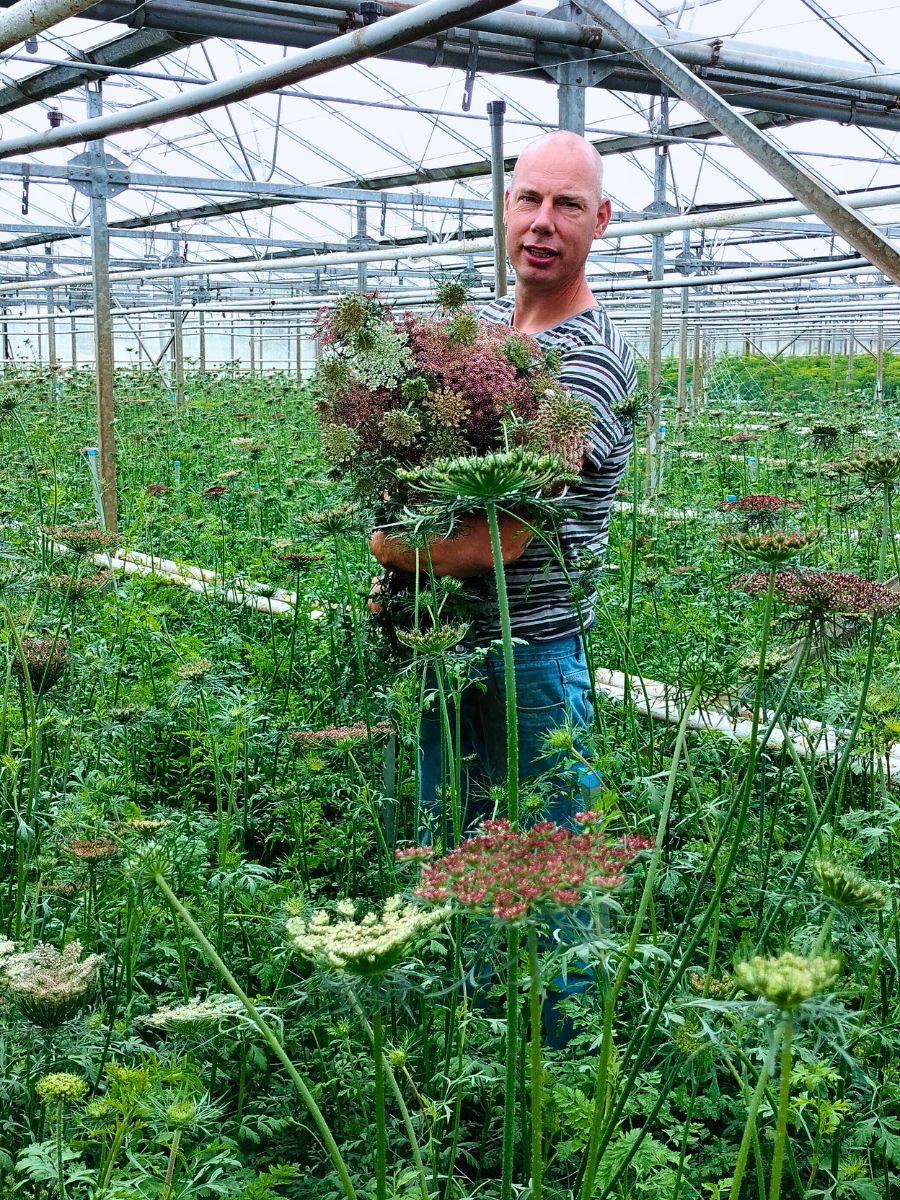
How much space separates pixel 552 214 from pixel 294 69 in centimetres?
168

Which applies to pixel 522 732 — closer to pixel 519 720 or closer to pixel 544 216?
pixel 519 720

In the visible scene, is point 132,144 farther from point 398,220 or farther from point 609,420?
point 609,420

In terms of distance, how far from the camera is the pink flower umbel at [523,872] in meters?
1.12

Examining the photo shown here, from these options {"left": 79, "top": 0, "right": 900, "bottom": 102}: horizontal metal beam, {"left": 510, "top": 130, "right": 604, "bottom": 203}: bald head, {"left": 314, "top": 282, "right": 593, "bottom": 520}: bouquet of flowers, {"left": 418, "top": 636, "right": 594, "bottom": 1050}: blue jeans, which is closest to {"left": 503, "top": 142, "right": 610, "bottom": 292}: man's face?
{"left": 510, "top": 130, "right": 604, "bottom": 203}: bald head

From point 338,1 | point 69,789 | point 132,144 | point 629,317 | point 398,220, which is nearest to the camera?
point 69,789

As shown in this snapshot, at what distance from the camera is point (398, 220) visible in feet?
69.4

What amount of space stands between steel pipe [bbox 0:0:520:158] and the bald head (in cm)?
34

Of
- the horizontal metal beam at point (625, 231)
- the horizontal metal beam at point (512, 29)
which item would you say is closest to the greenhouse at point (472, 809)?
the horizontal metal beam at point (512, 29)

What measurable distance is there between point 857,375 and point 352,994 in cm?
3072

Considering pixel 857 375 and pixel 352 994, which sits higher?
pixel 857 375

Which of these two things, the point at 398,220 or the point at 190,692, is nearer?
the point at 190,692

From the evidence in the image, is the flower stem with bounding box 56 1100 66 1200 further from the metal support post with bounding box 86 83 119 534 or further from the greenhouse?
the metal support post with bounding box 86 83 119 534

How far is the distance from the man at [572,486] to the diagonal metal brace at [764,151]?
0.39 metres

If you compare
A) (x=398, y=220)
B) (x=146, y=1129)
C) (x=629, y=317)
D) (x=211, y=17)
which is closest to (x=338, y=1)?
(x=211, y=17)
